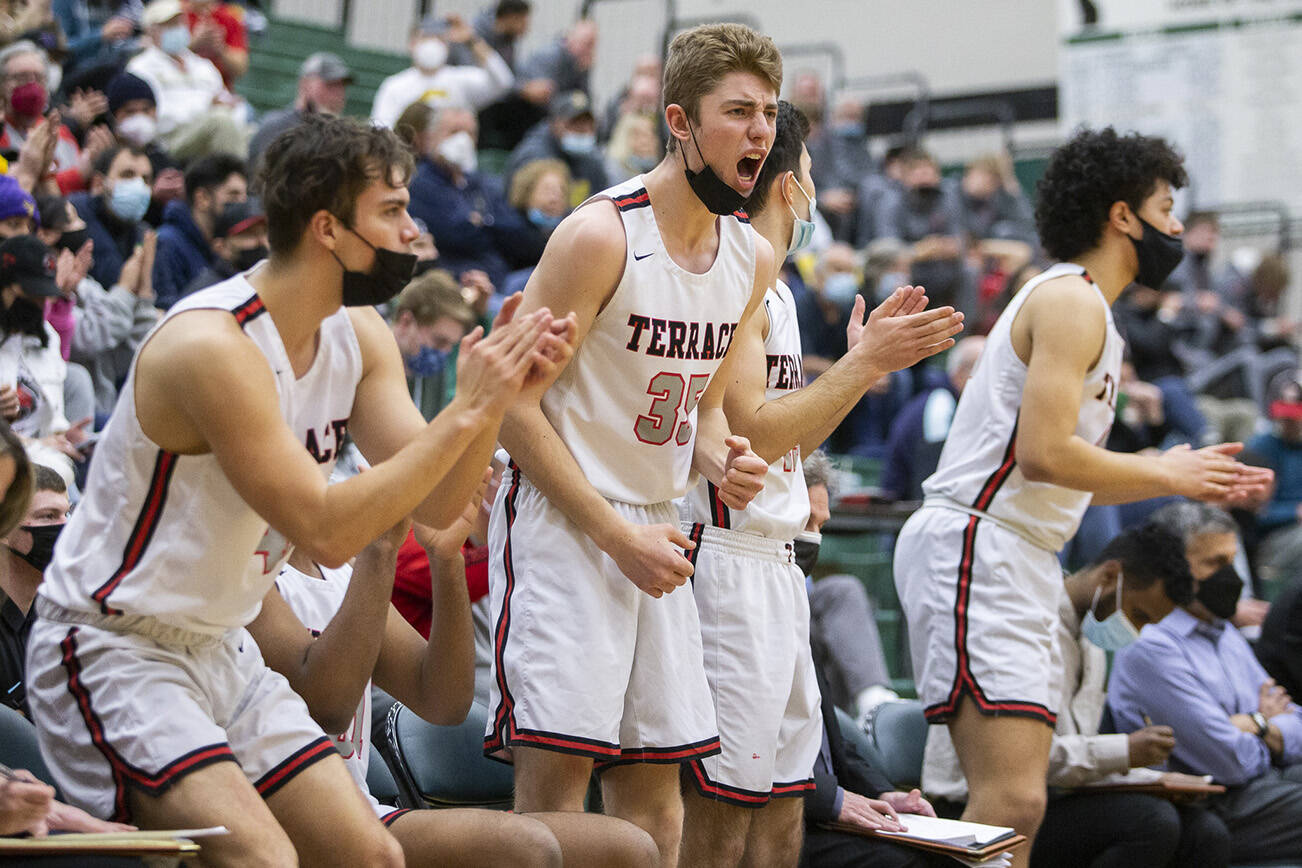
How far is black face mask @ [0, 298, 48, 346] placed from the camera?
5789 mm

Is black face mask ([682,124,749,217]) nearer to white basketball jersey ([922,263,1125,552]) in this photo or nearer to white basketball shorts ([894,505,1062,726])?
white basketball jersey ([922,263,1125,552])

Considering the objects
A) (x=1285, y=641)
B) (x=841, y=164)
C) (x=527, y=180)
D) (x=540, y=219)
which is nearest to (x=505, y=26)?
(x=841, y=164)

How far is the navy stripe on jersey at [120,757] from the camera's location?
8.95 feet

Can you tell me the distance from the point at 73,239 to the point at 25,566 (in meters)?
3.11

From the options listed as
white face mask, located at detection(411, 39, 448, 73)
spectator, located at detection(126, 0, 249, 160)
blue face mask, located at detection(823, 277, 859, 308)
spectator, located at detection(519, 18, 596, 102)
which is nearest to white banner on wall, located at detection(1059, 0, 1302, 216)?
spectator, located at detection(519, 18, 596, 102)

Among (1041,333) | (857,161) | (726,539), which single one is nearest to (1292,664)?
(1041,333)

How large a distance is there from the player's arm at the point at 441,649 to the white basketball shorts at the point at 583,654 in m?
0.10

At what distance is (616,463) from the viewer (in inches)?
139

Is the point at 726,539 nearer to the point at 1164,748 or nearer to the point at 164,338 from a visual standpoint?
the point at 164,338

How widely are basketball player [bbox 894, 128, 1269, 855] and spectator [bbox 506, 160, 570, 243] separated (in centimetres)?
536

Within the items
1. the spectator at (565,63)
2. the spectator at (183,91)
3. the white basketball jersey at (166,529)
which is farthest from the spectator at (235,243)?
the spectator at (565,63)

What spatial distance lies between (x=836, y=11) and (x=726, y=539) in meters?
15.1

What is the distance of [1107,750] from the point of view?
513cm

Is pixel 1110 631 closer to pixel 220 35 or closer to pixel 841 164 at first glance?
pixel 220 35
